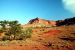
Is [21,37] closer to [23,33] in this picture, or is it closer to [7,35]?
[23,33]

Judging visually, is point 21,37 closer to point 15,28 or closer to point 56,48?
point 15,28

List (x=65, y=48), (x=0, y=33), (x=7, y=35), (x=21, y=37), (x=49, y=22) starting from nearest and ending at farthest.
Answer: (x=65, y=48) < (x=21, y=37) < (x=7, y=35) < (x=0, y=33) < (x=49, y=22)

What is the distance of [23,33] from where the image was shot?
27172 millimetres

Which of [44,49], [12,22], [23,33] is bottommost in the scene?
[44,49]

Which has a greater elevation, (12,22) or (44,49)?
(12,22)

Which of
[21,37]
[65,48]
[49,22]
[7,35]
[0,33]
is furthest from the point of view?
[49,22]

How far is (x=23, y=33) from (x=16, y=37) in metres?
1.46

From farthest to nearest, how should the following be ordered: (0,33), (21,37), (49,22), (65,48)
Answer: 1. (49,22)
2. (0,33)
3. (21,37)
4. (65,48)

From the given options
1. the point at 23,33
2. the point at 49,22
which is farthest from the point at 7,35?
the point at 49,22

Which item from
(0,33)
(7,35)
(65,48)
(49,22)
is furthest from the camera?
(49,22)

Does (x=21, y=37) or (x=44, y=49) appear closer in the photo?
(x=44, y=49)

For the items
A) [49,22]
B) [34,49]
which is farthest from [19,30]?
[49,22]

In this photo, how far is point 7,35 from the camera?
28125 millimetres

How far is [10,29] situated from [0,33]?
12.5 meters
